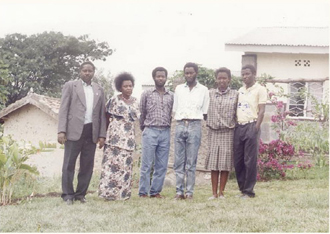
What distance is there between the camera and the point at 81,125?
5.23 metres

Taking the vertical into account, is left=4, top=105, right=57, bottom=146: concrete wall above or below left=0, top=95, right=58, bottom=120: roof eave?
below

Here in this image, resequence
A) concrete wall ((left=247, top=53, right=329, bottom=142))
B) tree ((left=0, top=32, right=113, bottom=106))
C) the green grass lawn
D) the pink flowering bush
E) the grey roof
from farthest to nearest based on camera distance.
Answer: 1. tree ((left=0, top=32, right=113, bottom=106))
2. the grey roof
3. concrete wall ((left=247, top=53, right=329, bottom=142))
4. the pink flowering bush
5. the green grass lawn

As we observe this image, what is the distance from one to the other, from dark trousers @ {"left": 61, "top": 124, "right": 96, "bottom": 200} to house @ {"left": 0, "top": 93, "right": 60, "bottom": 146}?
738 cm

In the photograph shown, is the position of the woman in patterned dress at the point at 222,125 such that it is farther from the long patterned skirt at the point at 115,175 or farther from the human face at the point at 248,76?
the long patterned skirt at the point at 115,175

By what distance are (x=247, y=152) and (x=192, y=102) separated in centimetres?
90

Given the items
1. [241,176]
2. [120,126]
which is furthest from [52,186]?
[241,176]

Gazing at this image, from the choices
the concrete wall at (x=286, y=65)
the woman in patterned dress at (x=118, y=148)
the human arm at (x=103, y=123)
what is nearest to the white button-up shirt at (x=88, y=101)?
the human arm at (x=103, y=123)

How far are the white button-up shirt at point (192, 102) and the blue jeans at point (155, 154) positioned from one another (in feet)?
1.17

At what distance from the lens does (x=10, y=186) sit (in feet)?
18.3

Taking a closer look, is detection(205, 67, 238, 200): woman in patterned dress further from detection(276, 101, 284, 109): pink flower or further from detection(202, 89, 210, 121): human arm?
detection(276, 101, 284, 109): pink flower

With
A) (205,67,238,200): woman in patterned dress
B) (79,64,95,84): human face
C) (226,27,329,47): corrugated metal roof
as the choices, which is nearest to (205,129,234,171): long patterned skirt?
(205,67,238,200): woman in patterned dress

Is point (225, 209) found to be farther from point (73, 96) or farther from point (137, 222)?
point (73, 96)

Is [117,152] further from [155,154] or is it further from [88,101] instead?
[88,101]

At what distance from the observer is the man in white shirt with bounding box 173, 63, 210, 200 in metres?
5.44
